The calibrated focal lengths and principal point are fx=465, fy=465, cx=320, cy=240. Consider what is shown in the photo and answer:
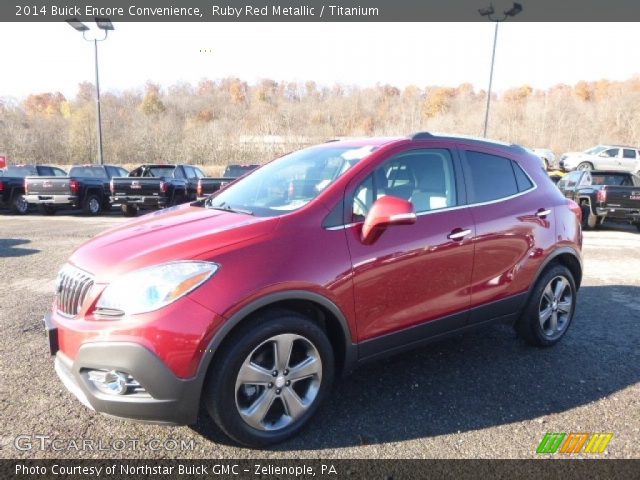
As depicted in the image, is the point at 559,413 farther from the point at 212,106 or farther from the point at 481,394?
the point at 212,106

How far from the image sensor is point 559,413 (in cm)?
312

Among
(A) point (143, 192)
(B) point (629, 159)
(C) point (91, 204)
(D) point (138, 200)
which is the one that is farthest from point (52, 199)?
(B) point (629, 159)

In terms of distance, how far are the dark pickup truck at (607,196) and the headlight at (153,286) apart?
13.1m

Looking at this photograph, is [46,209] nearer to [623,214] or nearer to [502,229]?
[502,229]

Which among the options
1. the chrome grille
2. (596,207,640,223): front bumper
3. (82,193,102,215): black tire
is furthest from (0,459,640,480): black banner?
(82,193,102,215): black tire

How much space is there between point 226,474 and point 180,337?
0.81m

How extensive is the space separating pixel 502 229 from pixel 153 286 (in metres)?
2.67

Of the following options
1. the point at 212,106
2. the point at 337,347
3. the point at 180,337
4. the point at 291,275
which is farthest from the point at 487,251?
the point at 212,106

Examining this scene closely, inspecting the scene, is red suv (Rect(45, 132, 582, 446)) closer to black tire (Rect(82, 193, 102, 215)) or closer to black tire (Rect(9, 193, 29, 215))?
black tire (Rect(82, 193, 102, 215))

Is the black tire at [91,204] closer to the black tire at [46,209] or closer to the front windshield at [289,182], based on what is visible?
the black tire at [46,209]

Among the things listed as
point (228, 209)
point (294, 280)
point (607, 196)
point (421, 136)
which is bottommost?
point (607, 196)

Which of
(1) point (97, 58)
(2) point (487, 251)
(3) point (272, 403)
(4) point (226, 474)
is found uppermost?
(1) point (97, 58)

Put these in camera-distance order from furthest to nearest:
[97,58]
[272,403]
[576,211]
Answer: [97,58]
[576,211]
[272,403]

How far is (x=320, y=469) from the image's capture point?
2.55 metres
